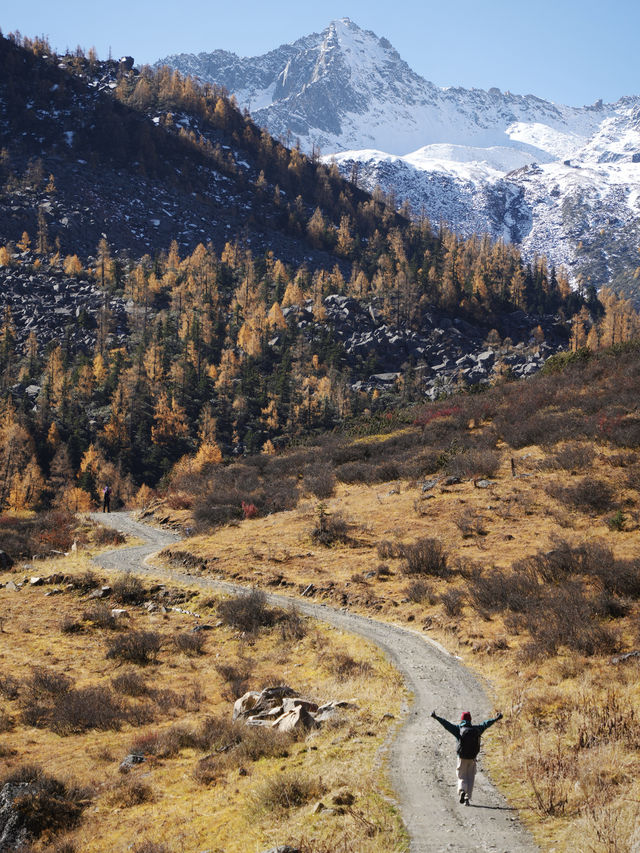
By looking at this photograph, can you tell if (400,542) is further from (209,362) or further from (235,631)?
(209,362)

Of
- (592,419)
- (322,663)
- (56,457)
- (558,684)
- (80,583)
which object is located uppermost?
(592,419)

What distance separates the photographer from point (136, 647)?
778 inches

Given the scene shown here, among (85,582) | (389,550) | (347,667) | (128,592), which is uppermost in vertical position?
(389,550)

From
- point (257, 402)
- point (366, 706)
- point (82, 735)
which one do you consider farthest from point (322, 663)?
point (257, 402)

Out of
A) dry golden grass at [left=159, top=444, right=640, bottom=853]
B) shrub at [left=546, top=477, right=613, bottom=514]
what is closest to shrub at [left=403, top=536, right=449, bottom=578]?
dry golden grass at [left=159, top=444, right=640, bottom=853]

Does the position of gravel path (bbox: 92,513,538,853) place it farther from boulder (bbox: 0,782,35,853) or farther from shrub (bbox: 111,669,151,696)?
shrub (bbox: 111,669,151,696)

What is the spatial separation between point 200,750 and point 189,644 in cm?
751

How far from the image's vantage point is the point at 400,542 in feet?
88.3

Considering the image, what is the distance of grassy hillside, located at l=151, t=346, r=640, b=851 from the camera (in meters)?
10.1

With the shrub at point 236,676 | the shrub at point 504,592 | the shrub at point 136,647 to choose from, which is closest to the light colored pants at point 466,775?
the shrub at point 236,676

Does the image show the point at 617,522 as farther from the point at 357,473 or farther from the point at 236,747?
the point at 357,473

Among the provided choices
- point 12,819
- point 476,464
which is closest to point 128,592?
point 12,819

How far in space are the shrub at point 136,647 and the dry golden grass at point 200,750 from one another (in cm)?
36

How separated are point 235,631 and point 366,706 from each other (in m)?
9.16
